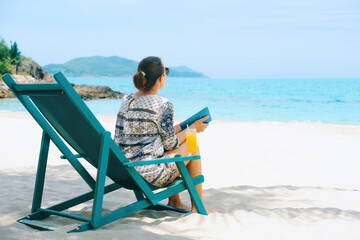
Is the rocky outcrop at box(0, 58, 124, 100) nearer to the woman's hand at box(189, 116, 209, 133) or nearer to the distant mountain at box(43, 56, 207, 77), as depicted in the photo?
the woman's hand at box(189, 116, 209, 133)

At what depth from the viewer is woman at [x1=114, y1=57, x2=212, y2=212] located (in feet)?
9.54

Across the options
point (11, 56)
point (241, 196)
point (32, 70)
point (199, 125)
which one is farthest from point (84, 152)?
point (32, 70)

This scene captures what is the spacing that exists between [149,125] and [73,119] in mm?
536

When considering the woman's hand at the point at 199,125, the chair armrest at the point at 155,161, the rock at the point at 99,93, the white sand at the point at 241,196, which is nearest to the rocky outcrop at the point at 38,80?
the rock at the point at 99,93

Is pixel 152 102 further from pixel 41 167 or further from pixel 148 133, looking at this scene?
pixel 41 167

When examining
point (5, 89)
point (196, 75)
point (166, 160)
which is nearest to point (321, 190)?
point (166, 160)

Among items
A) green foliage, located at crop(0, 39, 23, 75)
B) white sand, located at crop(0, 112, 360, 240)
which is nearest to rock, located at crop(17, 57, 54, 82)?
green foliage, located at crop(0, 39, 23, 75)

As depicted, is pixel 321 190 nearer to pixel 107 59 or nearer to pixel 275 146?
pixel 275 146

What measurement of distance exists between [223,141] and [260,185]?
3692 mm

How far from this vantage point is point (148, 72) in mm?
2994

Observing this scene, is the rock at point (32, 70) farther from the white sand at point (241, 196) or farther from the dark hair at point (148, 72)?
the dark hair at point (148, 72)

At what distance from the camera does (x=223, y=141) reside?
831 cm

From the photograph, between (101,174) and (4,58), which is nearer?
(101,174)

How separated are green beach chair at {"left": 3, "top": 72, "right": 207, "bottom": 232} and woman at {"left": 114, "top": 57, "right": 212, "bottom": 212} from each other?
11 centimetres
